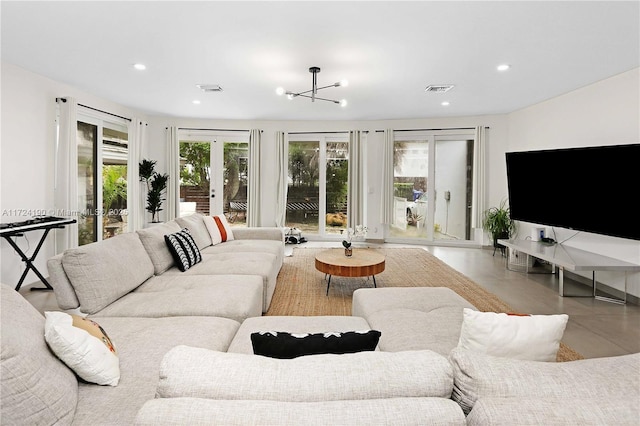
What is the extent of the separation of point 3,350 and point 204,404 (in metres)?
0.70

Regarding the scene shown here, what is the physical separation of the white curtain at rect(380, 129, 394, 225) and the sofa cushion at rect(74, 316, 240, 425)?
5.64 meters

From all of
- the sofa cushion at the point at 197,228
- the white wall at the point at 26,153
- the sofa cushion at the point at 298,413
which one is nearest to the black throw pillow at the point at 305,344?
the sofa cushion at the point at 298,413

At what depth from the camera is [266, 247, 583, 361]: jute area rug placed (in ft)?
12.0

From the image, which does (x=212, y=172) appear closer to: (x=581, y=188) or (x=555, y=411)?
(x=581, y=188)

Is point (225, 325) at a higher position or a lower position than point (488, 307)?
higher

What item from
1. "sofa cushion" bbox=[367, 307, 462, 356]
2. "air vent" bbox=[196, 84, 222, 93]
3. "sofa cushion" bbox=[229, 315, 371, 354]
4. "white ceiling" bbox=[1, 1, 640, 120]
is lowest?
"sofa cushion" bbox=[229, 315, 371, 354]

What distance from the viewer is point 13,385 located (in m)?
1.09

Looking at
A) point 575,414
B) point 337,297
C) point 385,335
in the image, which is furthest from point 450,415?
point 337,297

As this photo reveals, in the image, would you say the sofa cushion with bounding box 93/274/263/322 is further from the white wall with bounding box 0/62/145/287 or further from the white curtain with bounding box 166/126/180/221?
the white curtain with bounding box 166/126/180/221

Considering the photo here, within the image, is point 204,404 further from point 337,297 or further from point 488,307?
point 488,307

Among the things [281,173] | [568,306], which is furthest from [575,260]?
[281,173]

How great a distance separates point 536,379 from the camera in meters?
0.99

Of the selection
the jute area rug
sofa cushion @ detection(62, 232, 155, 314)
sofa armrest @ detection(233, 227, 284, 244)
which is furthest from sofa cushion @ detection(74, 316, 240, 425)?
sofa armrest @ detection(233, 227, 284, 244)

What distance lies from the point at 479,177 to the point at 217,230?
16.1ft
